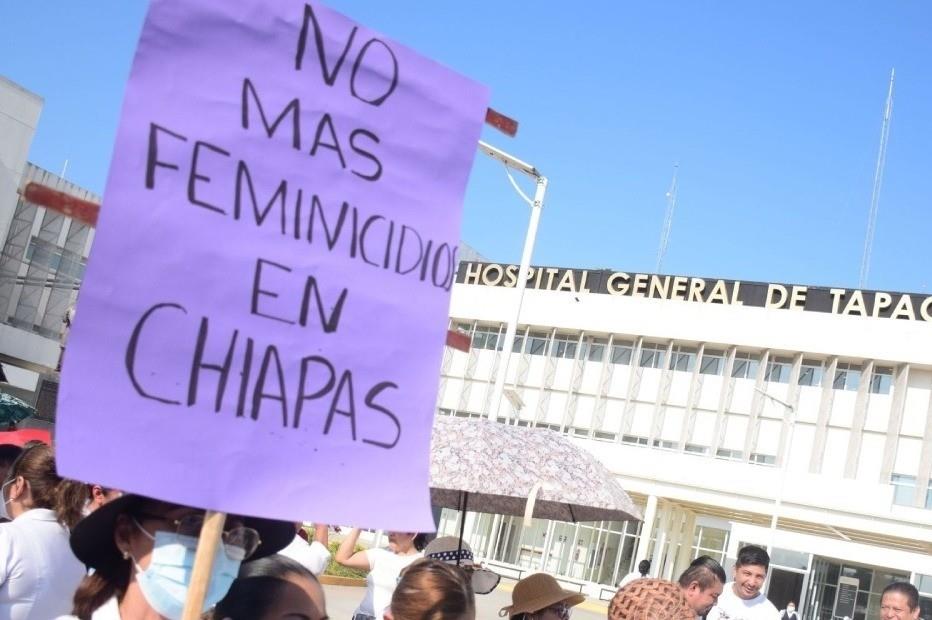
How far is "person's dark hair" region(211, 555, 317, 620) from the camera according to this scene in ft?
8.31

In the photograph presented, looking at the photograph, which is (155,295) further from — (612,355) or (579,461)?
(612,355)

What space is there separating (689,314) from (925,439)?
1046 cm

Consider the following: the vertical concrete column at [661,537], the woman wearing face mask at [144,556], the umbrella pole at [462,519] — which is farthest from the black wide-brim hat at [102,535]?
the vertical concrete column at [661,537]

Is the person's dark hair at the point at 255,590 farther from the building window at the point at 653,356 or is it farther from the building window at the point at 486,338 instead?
the building window at the point at 486,338

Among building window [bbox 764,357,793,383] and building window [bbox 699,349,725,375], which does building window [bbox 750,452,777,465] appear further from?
building window [bbox 699,349,725,375]

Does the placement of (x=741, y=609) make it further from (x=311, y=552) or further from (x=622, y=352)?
(x=622, y=352)

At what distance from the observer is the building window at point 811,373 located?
44466mm

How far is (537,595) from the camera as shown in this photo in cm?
492

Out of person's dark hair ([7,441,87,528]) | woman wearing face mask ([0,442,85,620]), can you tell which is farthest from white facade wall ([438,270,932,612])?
woman wearing face mask ([0,442,85,620])

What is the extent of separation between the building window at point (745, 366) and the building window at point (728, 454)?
3.07m

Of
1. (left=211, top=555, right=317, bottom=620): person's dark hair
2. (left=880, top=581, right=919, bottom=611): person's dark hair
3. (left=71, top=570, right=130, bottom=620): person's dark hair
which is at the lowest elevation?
(left=71, top=570, right=130, bottom=620): person's dark hair

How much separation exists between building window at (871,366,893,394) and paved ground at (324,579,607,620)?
46.9 feet

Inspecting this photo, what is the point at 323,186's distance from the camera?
2486 millimetres

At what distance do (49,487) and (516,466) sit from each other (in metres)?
3.13
